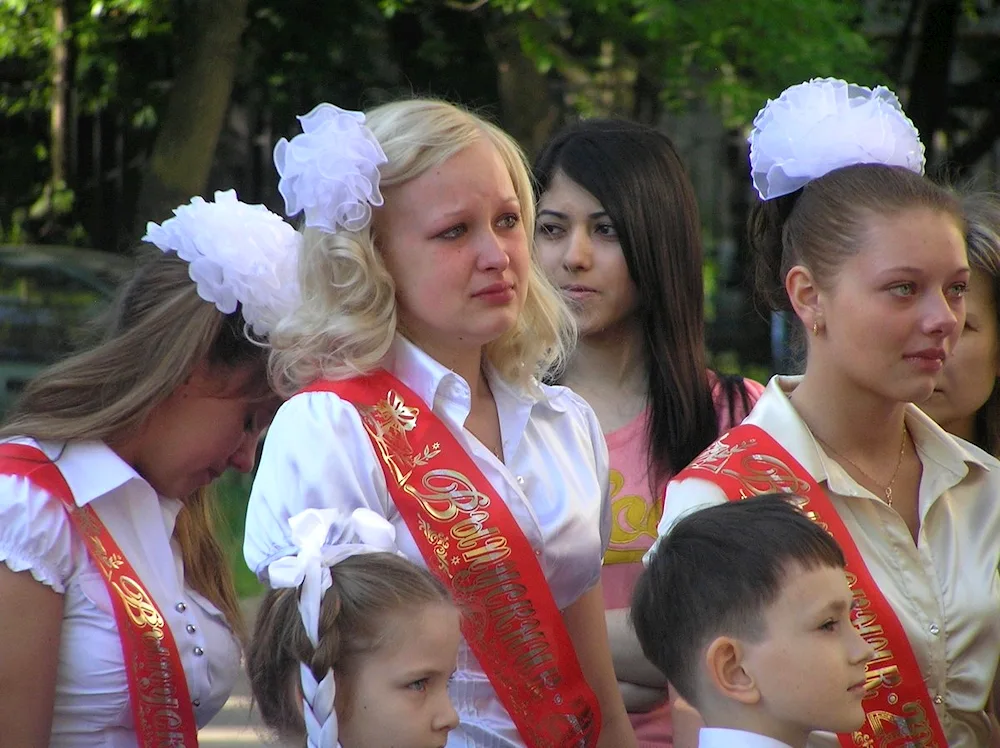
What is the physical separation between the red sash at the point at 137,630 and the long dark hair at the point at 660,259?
3.80 feet

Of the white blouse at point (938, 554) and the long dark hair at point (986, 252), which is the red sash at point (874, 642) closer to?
the white blouse at point (938, 554)

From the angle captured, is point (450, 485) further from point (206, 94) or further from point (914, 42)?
point (914, 42)

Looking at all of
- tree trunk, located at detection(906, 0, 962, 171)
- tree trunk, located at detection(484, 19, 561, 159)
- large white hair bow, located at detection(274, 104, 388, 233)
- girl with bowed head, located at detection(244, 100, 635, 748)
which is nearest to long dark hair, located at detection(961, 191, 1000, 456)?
girl with bowed head, located at detection(244, 100, 635, 748)

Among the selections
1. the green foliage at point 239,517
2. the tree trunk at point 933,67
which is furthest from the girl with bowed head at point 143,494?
the tree trunk at point 933,67

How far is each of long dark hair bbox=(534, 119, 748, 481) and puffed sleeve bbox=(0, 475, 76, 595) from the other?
50.2 inches

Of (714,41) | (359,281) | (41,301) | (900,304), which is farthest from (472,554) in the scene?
(714,41)

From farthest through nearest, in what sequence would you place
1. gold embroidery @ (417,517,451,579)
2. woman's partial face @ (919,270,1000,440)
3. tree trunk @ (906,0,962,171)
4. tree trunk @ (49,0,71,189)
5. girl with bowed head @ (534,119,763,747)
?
tree trunk @ (906,0,962,171) < tree trunk @ (49,0,71,189) < girl with bowed head @ (534,119,763,747) < woman's partial face @ (919,270,1000,440) < gold embroidery @ (417,517,451,579)

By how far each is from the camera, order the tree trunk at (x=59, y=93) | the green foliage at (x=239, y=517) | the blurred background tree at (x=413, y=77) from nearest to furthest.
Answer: the green foliage at (x=239, y=517) → the blurred background tree at (x=413, y=77) → the tree trunk at (x=59, y=93)

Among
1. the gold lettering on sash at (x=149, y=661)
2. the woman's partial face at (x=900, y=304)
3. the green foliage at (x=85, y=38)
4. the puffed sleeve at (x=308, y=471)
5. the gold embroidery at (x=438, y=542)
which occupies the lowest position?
the gold lettering on sash at (x=149, y=661)

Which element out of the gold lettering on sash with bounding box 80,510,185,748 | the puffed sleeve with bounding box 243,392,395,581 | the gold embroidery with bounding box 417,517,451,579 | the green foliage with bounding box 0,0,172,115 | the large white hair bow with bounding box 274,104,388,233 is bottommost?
the gold lettering on sash with bounding box 80,510,185,748

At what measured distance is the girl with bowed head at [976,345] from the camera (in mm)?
3131

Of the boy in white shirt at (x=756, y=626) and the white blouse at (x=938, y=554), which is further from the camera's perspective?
the white blouse at (x=938, y=554)

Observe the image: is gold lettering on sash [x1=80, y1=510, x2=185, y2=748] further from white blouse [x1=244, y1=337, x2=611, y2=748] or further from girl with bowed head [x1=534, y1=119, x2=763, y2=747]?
girl with bowed head [x1=534, y1=119, x2=763, y2=747]

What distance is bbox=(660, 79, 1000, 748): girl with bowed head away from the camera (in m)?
2.51
